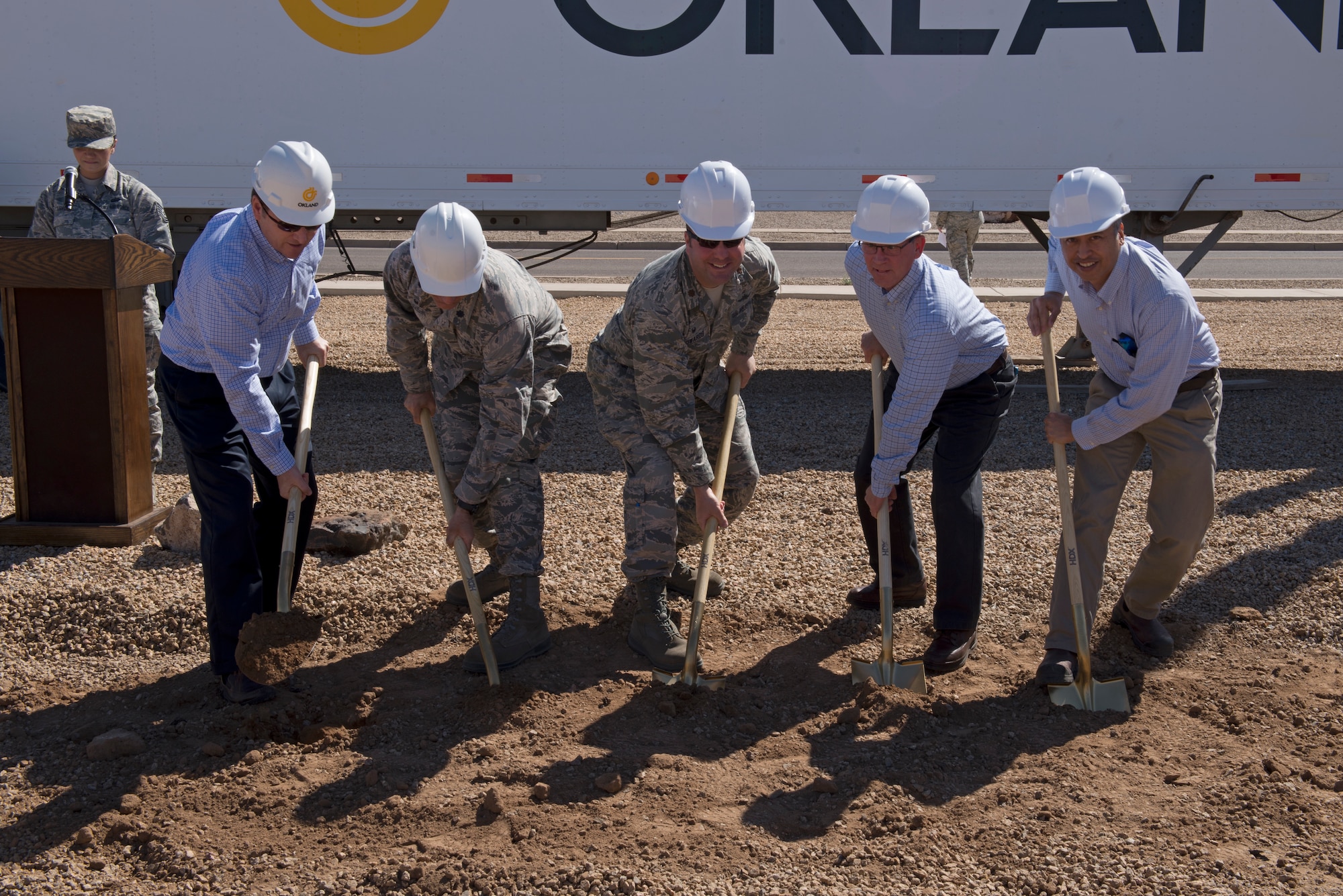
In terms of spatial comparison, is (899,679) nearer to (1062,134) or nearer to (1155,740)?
(1155,740)

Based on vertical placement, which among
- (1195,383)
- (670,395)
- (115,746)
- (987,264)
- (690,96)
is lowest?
(115,746)

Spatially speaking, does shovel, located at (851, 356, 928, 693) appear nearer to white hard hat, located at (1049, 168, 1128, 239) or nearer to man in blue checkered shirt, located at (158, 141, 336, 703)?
white hard hat, located at (1049, 168, 1128, 239)

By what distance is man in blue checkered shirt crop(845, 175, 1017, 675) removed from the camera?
375cm

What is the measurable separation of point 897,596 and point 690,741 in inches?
51.7

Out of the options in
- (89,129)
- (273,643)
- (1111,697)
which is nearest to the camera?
(273,643)

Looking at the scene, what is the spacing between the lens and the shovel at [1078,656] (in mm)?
3910

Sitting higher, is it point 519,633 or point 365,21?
point 365,21

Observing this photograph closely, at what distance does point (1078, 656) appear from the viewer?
4070 millimetres

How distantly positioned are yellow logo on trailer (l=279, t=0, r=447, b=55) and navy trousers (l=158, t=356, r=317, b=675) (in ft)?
16.5

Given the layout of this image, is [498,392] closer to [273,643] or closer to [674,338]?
[674,338]

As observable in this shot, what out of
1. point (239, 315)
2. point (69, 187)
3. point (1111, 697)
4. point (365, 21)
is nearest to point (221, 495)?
point (239, 315)

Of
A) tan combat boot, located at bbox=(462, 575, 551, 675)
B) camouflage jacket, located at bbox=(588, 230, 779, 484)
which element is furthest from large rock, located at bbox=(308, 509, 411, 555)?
camouflage jacket, located at bbox=(588, 230, 779, 484)

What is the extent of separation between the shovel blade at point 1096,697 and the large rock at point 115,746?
10.4 feet

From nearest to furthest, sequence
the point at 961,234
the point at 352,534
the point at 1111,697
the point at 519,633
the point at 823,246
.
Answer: the point at 1111,697 < the point at 519,633 < the point at 352,534 < the point at 961,234 < the point at 823,246
